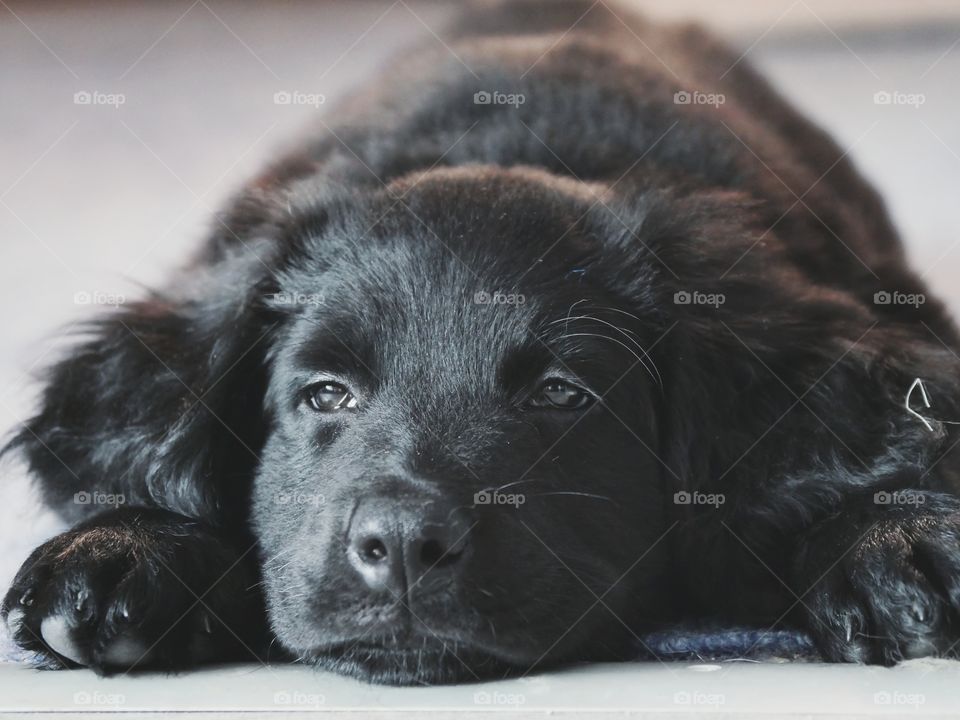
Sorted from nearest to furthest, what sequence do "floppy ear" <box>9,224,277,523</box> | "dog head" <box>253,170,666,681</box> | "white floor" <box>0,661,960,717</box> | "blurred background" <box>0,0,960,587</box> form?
1. "white floor" <box>0,661,960,717</box>
2. "dog head" <box>253,170,666,681</box>
3. "floppy ear" <box>9,224,277,523</box>
4. "blurred background" <box>0,0,960,587</box>

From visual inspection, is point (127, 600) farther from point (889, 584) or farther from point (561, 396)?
point (889, 584)

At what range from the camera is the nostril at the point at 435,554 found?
1.29 meters

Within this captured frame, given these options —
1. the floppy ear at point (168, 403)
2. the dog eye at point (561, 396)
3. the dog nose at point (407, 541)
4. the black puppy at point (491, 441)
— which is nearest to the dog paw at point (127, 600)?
the black puppy at point (491, 441)

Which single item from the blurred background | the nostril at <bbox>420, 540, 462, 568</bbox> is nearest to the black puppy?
the nostril at <bbox>420, 540, 462, 568</bbox>

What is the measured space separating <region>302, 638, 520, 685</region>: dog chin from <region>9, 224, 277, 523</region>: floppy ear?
0.46m

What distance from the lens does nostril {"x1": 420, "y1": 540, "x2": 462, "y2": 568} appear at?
129 cm

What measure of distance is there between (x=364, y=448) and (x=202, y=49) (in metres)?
2.82

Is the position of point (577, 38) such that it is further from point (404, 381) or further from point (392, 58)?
point (404, 381)

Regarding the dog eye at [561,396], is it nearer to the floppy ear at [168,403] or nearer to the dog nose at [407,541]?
the dog nose at [407,541]

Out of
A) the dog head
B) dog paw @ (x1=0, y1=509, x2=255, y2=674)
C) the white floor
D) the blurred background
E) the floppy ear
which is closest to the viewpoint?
the white floor

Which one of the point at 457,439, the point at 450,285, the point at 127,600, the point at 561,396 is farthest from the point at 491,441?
the point at 127,600

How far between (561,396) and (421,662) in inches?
19.1

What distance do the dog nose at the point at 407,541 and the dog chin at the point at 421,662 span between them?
97 millimetres

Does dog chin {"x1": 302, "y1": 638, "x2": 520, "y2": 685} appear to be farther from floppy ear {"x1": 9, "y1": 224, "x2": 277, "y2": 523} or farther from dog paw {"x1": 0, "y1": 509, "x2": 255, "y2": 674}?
floppy ear {"x1": 9, "y1": 224, "x2": 277, "y2": 523}
